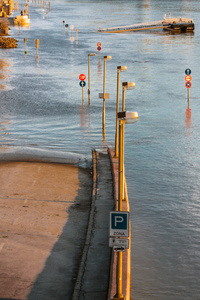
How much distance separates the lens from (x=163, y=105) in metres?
51.7

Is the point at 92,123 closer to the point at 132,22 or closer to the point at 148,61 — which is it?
the point at 148,61

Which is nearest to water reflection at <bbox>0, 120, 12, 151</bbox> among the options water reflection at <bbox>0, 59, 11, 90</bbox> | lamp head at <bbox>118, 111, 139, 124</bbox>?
water reflection at <bbox>0, 59, 11, 90</bbox>

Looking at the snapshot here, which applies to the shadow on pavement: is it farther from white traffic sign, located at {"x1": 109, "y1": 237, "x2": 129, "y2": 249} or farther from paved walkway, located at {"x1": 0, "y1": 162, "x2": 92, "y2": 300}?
white traffic sign, located at {"x1": 109, "y1": 237, "x2": 129, "y2": 249}

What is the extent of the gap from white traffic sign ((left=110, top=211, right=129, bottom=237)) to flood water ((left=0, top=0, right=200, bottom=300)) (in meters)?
5.70

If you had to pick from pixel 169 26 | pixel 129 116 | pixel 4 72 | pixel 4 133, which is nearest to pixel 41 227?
pixel 129 116

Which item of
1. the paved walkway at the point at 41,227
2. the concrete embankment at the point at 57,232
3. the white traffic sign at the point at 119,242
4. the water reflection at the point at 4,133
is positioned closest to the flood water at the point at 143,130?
the water reflection at the point at 4,133

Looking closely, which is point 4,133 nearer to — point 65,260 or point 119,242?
point 65,260

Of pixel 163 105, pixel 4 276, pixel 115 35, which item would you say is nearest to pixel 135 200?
pixel 4 276

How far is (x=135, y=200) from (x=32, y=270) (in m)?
10.3

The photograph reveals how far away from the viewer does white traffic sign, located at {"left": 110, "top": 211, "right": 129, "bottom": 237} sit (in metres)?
14.0

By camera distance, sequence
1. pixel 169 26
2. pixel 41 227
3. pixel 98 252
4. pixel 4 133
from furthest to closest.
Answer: pixel 169 26
pixel 4 133
pixel 41 227
pixel 98 252

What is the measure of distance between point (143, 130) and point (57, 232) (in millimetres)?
21946

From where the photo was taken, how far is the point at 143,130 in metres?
42.7

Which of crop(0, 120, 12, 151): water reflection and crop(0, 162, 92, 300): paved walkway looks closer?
crop(0, 162, 92, 300): paved walkway
